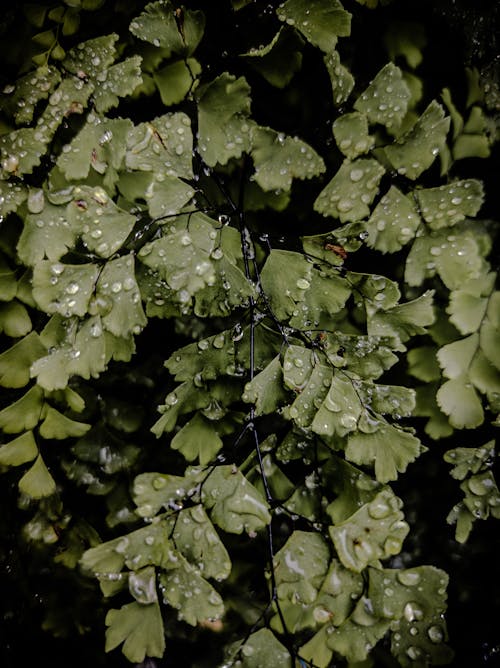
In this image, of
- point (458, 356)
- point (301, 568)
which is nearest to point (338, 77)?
point (458, 356)

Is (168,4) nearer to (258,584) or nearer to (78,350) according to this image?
(78,350)

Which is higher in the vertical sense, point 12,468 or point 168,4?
point 168,4

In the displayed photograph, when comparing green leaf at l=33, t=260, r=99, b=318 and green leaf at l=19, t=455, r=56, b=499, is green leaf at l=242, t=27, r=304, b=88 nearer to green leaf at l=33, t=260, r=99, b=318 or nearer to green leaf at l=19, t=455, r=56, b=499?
green leaf at l=33, t=260, r=99, b=318

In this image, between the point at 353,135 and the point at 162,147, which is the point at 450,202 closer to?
the point at 353,135

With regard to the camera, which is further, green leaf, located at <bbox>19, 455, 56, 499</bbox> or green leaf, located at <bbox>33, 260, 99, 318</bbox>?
green leaf, located at <bbox>19, 455, 56, 499</bbox>

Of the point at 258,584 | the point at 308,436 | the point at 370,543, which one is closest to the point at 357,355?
the point at 308,436

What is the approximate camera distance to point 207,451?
766 mm

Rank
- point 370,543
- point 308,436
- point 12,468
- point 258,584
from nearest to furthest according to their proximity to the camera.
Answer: point 370,543 < point 308,436 < point 12,468 < point 258,584

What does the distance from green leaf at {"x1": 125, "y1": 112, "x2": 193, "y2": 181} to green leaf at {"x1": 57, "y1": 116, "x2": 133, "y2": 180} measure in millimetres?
35

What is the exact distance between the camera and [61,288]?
62cm

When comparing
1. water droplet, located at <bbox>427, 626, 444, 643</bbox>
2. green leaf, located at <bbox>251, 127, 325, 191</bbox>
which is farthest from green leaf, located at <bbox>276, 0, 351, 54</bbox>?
water droplet, located at <bbox>427, 626, 444, 643</bbox>

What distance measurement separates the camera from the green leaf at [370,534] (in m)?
0.59

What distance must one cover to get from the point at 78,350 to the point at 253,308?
28 centimetres

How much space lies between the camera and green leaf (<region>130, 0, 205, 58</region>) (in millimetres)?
646
